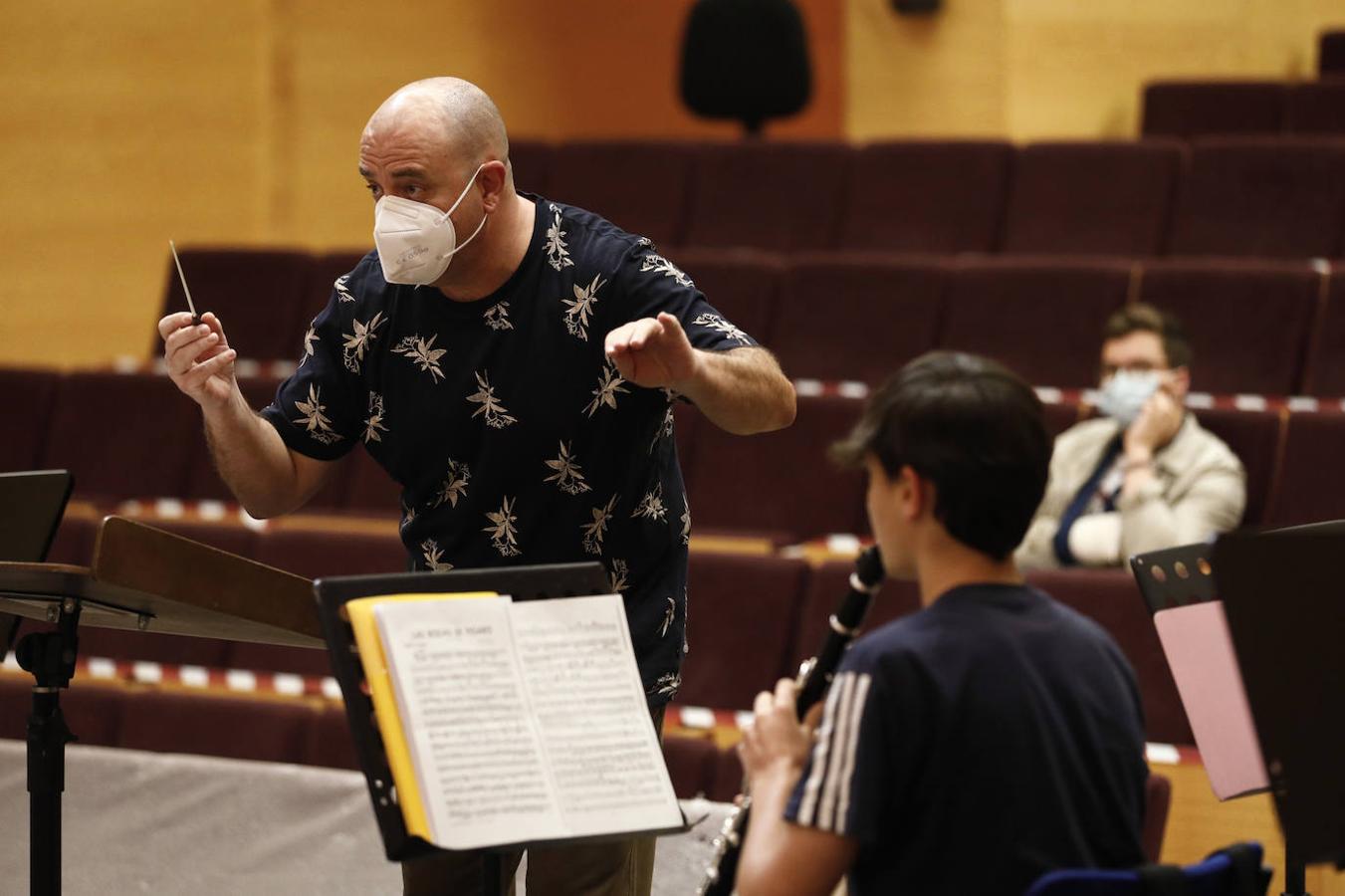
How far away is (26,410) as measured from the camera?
233 centimetres

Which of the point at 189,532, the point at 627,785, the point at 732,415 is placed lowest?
the point at 189,532

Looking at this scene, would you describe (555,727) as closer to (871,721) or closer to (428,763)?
(428,763)

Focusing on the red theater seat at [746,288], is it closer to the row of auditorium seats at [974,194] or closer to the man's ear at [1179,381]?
the row of auditorium seats at [974,194]

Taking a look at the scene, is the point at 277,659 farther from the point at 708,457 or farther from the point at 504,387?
the point at 504,387

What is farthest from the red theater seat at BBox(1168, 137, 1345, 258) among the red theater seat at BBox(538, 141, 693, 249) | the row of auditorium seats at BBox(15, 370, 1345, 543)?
the red theater seat at BBox(538, 141, 693, 249)

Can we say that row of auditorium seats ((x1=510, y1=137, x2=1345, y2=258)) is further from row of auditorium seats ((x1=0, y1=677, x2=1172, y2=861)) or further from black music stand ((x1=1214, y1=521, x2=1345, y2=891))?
black music stand ((x1=1214, y1=521, x2=1345, y2=891))

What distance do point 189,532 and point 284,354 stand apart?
570mm

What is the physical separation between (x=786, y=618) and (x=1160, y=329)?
1.84 feet

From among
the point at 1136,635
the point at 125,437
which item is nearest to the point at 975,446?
the point at 1136,635

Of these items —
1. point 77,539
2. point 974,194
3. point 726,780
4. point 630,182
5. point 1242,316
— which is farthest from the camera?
point 630,182

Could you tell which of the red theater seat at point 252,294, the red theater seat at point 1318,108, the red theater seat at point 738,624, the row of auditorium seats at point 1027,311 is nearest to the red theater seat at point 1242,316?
the row of auditorium seats at point 1027,311

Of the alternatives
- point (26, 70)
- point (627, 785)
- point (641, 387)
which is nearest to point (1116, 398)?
point (641, 387)

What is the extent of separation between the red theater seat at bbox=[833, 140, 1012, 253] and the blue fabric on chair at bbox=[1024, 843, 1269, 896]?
6.21 feet

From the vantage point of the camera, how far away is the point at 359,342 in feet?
3.28
